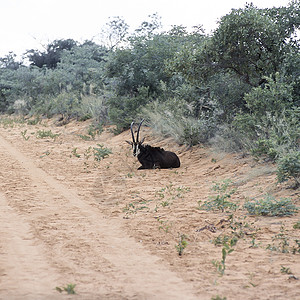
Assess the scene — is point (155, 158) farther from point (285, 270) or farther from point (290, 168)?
point (285, 270)

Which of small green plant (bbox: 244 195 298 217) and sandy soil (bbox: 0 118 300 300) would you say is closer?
sandy soil (bbox: 0 118 300 300)

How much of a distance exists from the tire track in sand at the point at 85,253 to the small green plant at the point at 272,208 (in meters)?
1.86

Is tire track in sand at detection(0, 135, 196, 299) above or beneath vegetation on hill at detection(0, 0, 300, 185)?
beneath

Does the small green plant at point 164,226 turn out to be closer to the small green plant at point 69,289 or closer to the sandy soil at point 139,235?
the sandy soil at point 139,235

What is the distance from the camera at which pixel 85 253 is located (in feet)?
12.9

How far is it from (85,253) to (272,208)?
274 centimetres

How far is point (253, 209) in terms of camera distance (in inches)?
211

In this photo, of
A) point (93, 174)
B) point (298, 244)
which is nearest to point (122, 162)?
point (93, 174)

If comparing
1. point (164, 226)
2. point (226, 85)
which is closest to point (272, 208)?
point (164, 226)

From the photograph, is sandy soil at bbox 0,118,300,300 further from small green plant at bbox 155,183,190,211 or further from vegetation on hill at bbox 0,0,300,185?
vegetation on hill at bbox 0,0,300,185

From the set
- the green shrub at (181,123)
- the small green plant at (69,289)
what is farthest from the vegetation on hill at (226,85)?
the small green plant at (69,289)

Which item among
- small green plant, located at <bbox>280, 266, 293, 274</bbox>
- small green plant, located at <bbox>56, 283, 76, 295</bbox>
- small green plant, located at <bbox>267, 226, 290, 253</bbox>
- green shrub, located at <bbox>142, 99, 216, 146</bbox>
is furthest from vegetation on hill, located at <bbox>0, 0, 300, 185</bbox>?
small green plant, located at <bbox>56, 283, 76, 295</bbox>

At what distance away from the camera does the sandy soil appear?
3.12m

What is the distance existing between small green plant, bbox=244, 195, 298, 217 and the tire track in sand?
1857 millimetres
